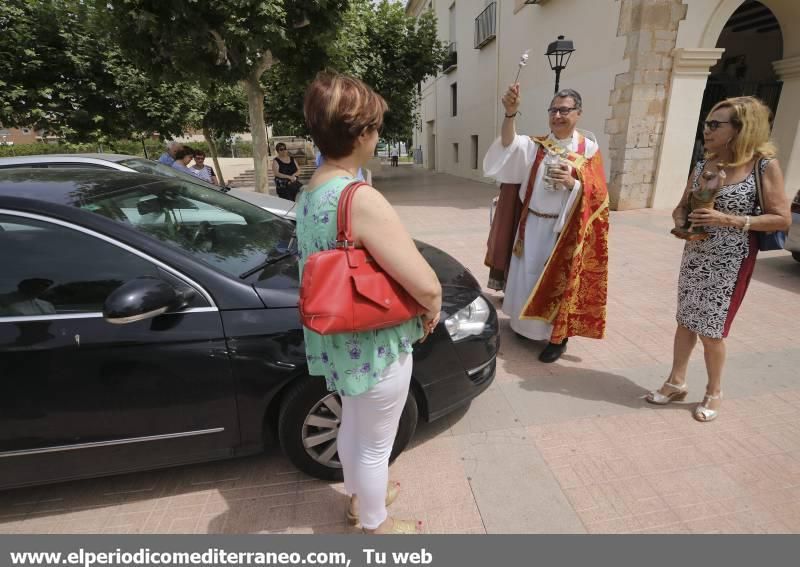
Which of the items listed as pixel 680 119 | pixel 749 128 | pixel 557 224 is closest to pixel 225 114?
pixel 680 119

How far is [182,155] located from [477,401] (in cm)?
713

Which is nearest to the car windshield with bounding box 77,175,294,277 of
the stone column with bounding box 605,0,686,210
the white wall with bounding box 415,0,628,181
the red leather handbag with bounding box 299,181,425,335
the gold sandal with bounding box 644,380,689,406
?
the red leather handbag with bounding box 299,181,425,335

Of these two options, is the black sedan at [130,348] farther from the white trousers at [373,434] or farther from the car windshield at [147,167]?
the car windshield at [147,167]

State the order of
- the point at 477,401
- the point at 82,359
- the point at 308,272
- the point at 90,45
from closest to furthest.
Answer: the point at 308,272 → the point at 82,359 → the point at 477,401 → the point at 90,45

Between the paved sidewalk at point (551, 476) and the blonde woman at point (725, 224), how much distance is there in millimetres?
357

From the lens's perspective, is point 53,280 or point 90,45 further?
point 90,45

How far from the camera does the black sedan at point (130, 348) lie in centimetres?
180

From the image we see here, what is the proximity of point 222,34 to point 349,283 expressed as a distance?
7945 millimetres

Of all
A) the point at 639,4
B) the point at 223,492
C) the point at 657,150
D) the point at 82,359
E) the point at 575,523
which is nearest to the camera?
the point at 82,359

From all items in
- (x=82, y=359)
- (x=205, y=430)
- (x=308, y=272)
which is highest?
(x=308, y=272)

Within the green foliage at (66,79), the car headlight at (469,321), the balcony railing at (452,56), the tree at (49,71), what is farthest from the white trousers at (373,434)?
the balcony railing at (452,56)

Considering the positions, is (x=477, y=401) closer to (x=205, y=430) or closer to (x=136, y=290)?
(x=205, y=430)

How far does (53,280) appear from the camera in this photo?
1.87 meters

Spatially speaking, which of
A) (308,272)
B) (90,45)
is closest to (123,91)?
(90,45)
